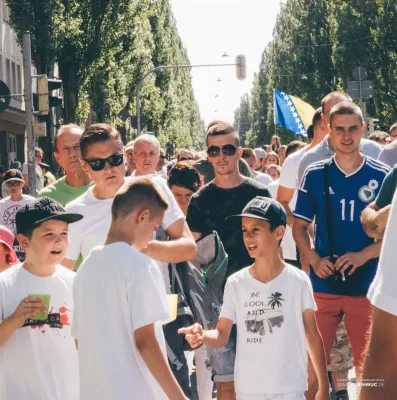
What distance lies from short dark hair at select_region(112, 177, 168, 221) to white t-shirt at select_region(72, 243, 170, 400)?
0.47 ft

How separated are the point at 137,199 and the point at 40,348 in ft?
3.10

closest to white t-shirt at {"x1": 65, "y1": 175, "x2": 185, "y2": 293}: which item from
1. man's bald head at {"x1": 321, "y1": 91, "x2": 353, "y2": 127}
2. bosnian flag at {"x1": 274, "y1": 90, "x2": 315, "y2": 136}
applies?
man's bald head at {"x1": 321, "y1": 91, "x2": 353, "y2": 127}

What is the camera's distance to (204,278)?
5.88m

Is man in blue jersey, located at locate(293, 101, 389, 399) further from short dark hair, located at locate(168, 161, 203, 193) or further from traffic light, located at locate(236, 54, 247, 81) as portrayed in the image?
traffic light, located at locate(236, 54, 247, 81)

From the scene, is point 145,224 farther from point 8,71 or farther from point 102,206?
point 8,71

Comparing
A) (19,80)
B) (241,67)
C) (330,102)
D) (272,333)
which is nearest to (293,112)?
(330,102)

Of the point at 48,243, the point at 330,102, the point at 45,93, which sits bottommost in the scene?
the point at 48,243

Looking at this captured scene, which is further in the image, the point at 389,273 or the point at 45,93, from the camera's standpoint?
the point at 45,93

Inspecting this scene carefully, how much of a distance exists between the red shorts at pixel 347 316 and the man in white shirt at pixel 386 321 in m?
3.98

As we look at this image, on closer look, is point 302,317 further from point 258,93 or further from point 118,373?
point 258,93

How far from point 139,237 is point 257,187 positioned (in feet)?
8.45

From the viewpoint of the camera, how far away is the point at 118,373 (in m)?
3.89

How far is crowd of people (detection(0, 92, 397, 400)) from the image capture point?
3.88 metres

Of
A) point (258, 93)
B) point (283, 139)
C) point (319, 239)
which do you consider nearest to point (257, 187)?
point (319, 239)
